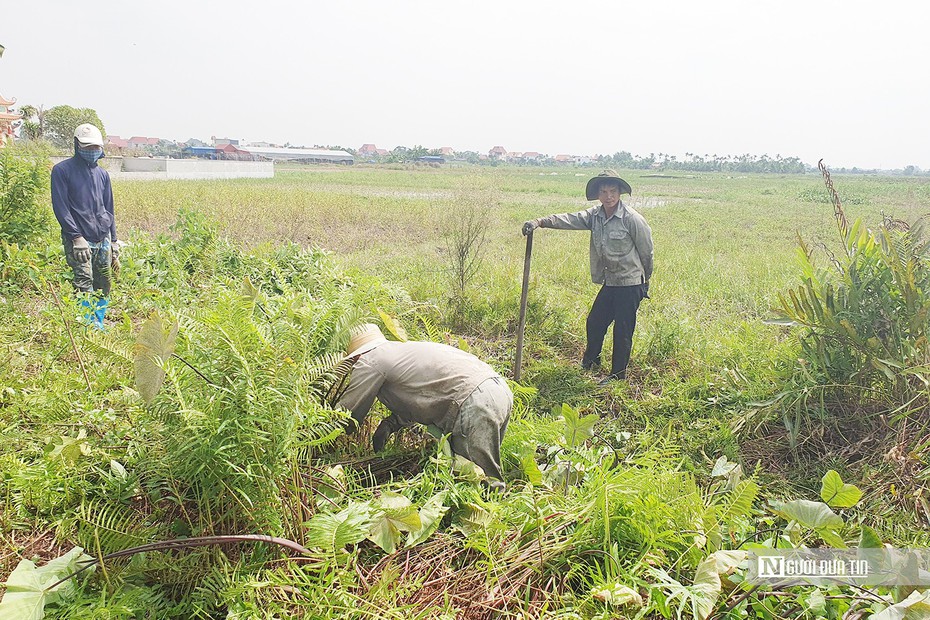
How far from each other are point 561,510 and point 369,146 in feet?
424

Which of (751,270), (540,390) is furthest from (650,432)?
(751,270)

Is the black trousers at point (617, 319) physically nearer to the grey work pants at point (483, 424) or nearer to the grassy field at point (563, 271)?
the grassy field at point (563, 271)

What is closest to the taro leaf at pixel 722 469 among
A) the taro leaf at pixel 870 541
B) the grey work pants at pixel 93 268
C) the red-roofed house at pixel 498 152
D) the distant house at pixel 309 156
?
the taro leaf at pixel 870 541

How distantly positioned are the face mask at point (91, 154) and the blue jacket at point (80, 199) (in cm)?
6

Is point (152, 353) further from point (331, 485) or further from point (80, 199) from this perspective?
point (80, 199)

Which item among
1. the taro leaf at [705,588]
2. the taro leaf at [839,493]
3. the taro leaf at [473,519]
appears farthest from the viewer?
the taro leaf at [473,519]

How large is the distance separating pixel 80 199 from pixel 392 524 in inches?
171

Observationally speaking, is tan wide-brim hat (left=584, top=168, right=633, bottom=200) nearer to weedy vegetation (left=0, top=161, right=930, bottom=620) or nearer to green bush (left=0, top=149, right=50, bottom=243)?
weedy vegetation (left=0, top=161, right=930, bottom=620)

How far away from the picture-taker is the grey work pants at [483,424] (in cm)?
254

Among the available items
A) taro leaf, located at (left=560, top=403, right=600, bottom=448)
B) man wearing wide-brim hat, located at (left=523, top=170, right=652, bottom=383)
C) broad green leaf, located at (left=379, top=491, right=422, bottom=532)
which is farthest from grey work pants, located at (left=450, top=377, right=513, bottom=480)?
man wearing wide-brim hat, located at (left=523, top=170, right=652, bottom=383)

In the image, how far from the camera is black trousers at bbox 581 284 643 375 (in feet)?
15.0

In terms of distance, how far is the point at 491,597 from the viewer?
72.4 inches

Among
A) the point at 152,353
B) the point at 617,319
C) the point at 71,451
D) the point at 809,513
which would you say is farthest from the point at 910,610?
the point at 617,319

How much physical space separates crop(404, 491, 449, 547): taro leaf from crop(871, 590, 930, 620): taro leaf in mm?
1349
